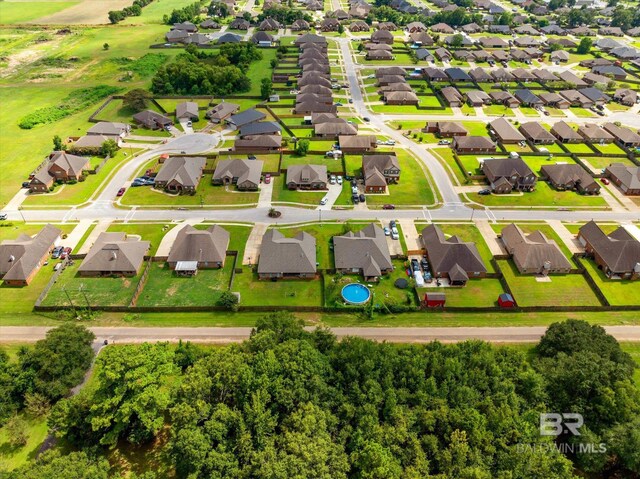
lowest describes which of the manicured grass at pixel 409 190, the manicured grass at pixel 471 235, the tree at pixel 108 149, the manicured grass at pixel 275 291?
the manicured grass at pixel 275 291

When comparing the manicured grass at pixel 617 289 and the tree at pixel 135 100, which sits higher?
the tree at pixel 135 100

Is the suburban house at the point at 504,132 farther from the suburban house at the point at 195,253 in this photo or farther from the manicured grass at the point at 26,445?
the manicured grass at the point at 26,445

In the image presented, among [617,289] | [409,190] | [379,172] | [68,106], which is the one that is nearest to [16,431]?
[379,172]

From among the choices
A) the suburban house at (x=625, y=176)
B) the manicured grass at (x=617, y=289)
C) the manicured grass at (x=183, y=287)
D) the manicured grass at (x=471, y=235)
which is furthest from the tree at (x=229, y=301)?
the suburban house at (x=625, y=176)

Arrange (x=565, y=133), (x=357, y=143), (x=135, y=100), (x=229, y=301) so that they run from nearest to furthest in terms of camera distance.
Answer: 1. (x=229, y=301)
2. (x=357, y=143)
3. (x=565, y=133)
4. (x=135, y=100)

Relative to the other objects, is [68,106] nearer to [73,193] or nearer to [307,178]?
[73,193]

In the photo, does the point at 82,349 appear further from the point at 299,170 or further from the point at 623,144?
the point at 623,144

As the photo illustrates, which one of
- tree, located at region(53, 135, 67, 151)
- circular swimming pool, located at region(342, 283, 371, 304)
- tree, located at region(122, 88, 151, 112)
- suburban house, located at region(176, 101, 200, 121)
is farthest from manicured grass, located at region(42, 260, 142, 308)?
tree, located at region(122, 88, 151, 112)
